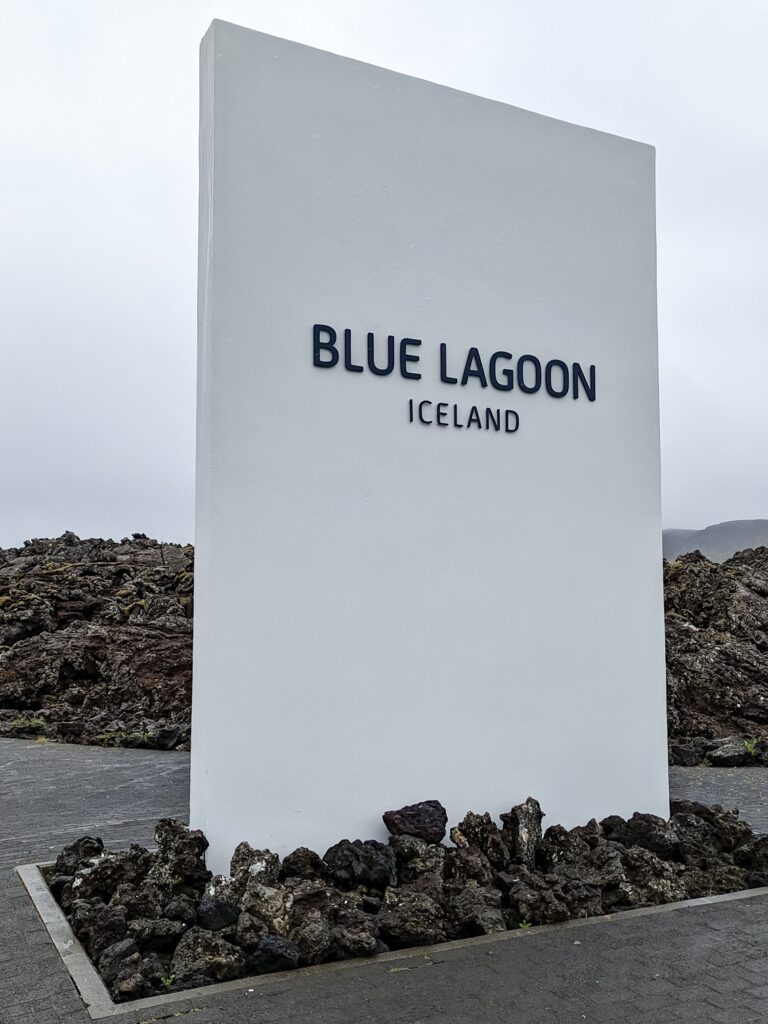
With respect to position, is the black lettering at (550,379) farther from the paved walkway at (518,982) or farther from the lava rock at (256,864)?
the lava rock at (256,864)

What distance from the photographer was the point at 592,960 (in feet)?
14.7

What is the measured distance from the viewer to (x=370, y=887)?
5.09 metres

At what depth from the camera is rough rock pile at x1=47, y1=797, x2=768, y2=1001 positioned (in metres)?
4.38

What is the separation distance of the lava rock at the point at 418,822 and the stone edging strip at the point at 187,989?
742mm

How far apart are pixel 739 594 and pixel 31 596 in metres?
10.5

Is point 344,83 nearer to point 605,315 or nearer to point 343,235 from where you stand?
point 343,235

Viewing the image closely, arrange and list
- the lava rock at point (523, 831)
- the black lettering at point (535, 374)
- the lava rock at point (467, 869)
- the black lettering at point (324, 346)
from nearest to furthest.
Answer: the lava rock at point (467, 869) < the black lettering at point (324, 346) < the lava rock at point (523, 831) < the black lettering at point (535, 374)

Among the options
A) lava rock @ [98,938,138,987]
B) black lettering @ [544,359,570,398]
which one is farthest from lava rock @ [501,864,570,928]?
black lettering @ [544,359,570,398]

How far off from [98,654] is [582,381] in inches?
361

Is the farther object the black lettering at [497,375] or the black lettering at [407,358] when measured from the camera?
the black lettering at [497,375]

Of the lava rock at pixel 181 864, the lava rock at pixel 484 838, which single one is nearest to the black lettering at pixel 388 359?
the lava rock at pixel 484 838

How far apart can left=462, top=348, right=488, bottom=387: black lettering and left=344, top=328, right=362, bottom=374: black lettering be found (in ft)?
2.50

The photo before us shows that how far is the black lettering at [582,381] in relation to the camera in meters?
6.43

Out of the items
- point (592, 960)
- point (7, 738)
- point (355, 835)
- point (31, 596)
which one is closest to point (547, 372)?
point (355, 835)
